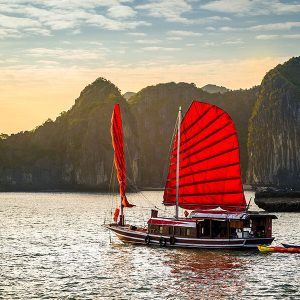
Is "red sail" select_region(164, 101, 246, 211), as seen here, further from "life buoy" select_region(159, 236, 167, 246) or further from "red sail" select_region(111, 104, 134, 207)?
"red sail" select_region(111, 104, 134, 207)

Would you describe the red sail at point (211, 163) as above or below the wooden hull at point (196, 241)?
above

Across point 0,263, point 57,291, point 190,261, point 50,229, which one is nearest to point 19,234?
point 50,229

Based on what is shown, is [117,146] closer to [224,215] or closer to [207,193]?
[207,193]

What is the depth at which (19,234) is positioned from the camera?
6550 centimetres

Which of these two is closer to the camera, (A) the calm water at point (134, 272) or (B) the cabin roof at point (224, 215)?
(A) the calm water at point (134, 272)

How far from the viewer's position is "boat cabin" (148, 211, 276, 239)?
46.4 meters

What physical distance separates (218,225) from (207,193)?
2.73 metres

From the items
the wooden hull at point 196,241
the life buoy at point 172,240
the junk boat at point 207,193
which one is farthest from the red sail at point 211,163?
the life buoy at point 172,240

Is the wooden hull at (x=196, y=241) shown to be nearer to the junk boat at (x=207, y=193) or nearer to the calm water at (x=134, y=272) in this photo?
the junk boat at (x=207, y=193)

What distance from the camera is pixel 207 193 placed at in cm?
4875

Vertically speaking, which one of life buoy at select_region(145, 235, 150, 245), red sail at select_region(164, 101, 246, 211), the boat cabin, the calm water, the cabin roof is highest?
red sail at select_region(164, 101, 246, 211)

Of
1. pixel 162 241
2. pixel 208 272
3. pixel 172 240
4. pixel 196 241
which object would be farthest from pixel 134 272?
pixel 162 241

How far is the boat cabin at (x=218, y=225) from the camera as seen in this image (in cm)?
4638

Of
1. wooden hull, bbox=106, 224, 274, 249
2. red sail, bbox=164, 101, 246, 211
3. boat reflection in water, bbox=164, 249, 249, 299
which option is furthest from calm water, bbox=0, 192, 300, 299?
red sail, bbox=164, 101, 246, 211
